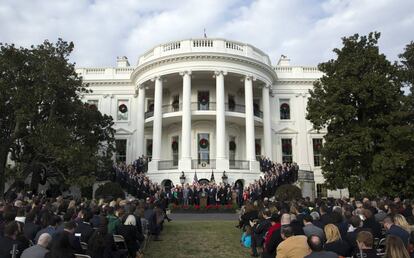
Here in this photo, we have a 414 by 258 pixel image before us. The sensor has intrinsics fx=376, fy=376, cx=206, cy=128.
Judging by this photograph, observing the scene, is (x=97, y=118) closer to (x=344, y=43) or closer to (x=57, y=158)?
(x=57, y=158)

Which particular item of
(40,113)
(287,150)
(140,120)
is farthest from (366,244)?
(287,150)

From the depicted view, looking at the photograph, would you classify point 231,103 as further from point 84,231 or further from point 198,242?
point 84,231

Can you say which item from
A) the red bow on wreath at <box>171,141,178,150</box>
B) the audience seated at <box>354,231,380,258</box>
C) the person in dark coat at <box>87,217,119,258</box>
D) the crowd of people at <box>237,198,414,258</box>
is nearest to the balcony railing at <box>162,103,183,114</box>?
the red bow on wreath at <box>171,141,178,150</box>

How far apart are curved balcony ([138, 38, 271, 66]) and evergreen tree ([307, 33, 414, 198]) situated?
371 inches

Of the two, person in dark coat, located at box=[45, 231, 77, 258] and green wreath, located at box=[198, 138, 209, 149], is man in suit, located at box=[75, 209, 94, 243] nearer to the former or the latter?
person in dark coat, located at box=[45, 231, 77, 258]

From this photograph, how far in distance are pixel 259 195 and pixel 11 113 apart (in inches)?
619

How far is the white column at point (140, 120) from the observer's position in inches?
1251

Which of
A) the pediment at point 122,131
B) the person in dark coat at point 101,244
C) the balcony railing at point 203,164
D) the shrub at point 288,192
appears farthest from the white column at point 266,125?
the person in dark coat at point 101,244

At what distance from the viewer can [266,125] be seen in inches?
1260

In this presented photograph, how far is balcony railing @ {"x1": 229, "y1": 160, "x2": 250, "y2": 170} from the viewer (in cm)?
2853

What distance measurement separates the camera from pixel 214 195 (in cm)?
2214

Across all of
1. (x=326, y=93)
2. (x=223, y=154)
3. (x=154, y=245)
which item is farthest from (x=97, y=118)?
(x=154, y=245)

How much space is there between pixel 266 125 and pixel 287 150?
4.70 m

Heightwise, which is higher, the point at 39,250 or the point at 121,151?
the point at 121,151
